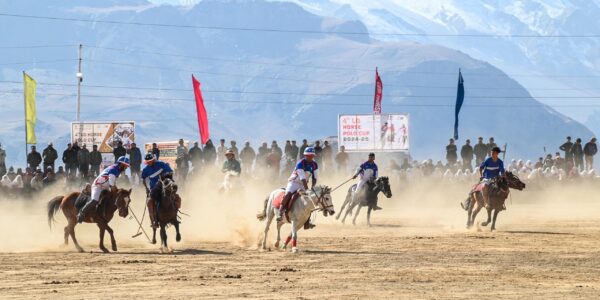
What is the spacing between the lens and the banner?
58.7 meters

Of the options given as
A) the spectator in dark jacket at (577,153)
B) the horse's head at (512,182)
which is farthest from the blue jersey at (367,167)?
the spectator in dark jacket at (577,153)

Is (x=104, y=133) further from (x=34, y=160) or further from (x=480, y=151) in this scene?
(x=480, y=151)

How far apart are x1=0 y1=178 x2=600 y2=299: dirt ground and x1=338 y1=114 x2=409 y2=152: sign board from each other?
81.8ft

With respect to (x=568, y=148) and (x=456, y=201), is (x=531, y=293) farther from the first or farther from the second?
(x=568, y=148)

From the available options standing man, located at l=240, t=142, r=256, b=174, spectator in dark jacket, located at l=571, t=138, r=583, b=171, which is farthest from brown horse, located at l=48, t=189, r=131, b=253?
spectator in dark jacket, located at l=571, t=138, r=583, b=171

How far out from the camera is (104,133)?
193 ft

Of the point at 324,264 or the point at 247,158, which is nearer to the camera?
the point at 324,264

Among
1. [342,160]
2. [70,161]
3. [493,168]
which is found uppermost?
[342,160]

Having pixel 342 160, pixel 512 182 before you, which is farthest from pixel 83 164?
pixel 512 182

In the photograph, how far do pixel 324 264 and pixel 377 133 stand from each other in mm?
41809

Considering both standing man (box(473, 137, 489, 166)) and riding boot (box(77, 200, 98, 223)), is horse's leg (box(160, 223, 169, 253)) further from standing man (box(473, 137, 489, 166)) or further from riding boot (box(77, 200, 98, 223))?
standing man (box(473, 137, 489, 166))

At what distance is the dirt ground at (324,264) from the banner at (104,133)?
18573 mm

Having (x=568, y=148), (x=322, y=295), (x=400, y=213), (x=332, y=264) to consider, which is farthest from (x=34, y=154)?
(x=322, y=295)

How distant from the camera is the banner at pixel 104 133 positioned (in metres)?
58.7
